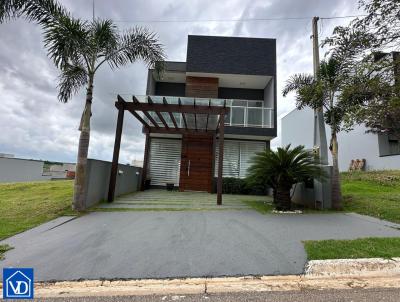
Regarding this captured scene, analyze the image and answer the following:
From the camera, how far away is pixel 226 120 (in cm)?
1444

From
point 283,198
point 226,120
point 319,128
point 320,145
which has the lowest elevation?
point 283,198

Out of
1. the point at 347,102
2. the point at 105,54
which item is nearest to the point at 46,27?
the point at 105,54

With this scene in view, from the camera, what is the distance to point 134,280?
3.31m

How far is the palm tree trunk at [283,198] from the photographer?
326 inches

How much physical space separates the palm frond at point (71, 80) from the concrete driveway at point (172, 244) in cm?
383

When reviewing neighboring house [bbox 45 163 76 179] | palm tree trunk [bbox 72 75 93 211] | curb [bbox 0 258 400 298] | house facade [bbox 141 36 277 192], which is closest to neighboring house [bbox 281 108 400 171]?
house facade [bbox 141 36 277 192]

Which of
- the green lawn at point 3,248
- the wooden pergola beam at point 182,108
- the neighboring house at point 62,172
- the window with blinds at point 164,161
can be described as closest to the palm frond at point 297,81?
the wooden pergola beam at point 182,108

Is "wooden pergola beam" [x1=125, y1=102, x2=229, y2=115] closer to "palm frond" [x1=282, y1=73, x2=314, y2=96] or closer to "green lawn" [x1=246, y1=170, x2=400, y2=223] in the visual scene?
"palm frond" [x1=282, y1=73, x2=314, y2=96]

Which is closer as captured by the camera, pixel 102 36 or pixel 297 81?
pixel 102 36

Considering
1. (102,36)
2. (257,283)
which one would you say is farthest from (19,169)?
(257,283)

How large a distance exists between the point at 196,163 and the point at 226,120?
3.00m

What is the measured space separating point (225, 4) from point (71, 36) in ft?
20.4

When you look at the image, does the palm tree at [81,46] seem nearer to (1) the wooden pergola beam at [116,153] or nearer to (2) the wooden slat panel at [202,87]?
(1) the wooden pergola beam at [116,153]

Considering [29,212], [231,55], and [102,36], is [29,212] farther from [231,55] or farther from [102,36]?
[231,55]
